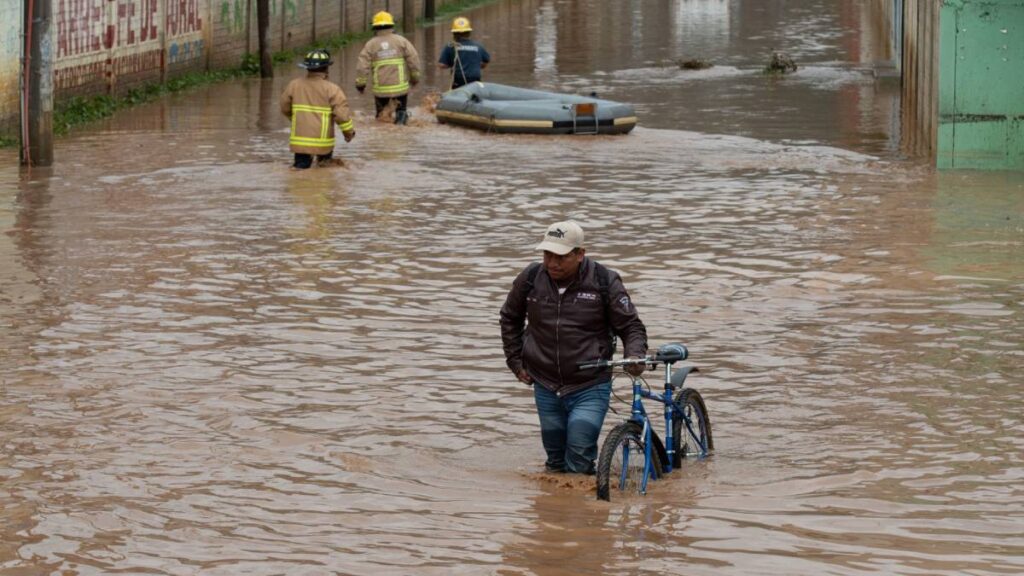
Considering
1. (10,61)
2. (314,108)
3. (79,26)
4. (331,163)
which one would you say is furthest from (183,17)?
(314,108)

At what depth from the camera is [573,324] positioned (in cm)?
959

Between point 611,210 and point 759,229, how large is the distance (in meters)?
1.90

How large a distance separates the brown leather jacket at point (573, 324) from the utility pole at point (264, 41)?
26.0 meters

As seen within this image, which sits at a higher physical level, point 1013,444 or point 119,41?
point 119,41

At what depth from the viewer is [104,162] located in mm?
23016

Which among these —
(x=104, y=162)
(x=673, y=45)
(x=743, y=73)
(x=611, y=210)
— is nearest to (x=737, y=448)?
(x=611, y=210)

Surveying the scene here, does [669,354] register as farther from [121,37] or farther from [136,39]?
[136,39]

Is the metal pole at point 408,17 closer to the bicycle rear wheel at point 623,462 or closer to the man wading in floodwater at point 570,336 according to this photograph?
the man wading in floodwater at point 570,336

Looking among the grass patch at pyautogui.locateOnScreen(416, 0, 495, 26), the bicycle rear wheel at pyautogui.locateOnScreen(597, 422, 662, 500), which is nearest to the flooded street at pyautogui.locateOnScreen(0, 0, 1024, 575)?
the bicycle rear wheel at pyautogui.locateOnScreen(597, 422, 662, 500)

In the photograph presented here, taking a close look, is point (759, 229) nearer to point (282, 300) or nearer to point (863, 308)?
point (863, 308)

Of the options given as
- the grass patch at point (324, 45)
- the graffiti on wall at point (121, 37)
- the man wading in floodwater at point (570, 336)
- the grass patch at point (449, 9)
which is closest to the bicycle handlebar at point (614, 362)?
the man wading in floodwater at point (570, 336)

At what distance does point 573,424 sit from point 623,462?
0.39m

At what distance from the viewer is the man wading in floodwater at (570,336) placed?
9.54 metres

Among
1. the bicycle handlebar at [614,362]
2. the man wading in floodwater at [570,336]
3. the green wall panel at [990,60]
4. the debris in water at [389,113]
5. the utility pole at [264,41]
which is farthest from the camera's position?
the utility pole at [264,41]
